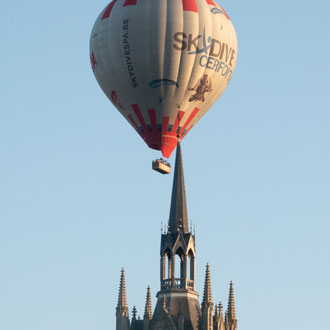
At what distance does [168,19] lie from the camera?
6737 inches

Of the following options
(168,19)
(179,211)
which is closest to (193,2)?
(168,19)

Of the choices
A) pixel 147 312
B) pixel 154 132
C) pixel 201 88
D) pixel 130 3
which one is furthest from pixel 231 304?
pixel 130 3

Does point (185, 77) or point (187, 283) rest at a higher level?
point (185, 77)

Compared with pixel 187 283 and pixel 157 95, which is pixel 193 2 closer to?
pixel 157 95

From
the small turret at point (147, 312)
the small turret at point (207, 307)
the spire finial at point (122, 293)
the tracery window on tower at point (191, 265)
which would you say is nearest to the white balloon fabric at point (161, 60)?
the tracery window on tower at point (191, 265)

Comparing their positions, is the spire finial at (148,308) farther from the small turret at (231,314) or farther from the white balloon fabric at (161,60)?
the white balloon fabric at (161,60)

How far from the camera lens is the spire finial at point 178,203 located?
17450 centimetres

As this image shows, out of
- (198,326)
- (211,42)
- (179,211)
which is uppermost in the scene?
(211,42)

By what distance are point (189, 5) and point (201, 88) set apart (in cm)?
690

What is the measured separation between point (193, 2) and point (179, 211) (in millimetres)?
17585

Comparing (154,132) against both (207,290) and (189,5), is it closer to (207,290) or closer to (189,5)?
(189,5)

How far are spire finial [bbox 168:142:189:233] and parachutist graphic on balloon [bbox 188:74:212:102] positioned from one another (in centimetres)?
683

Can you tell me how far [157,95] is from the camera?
172 m

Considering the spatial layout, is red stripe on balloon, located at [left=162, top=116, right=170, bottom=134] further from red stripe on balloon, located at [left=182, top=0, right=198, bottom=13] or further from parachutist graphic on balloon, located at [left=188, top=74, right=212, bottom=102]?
red stripe on balloon, located at [left=182, top=0, right=198, bottom=13]
